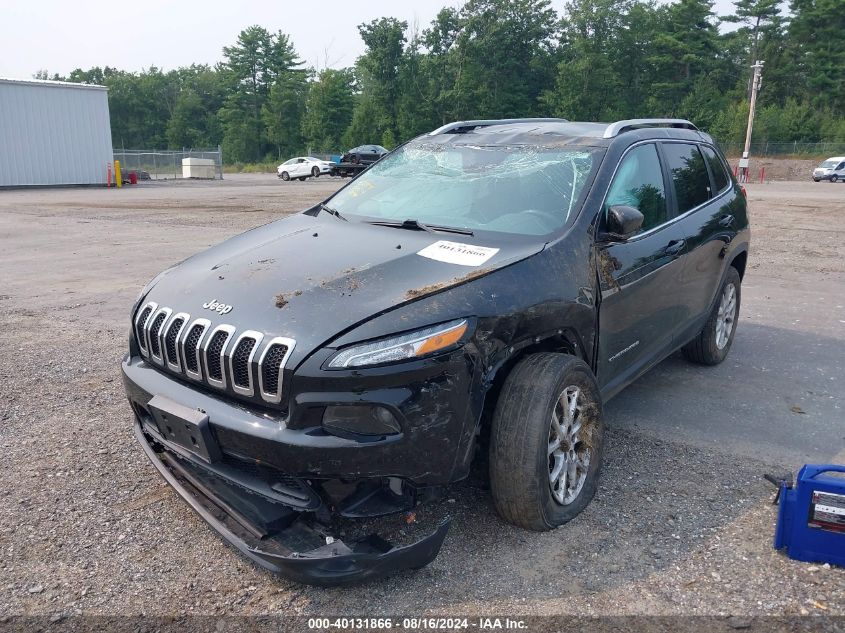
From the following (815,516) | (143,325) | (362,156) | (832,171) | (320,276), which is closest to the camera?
(815,516)

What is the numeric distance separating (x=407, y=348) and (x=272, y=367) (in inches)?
19.8

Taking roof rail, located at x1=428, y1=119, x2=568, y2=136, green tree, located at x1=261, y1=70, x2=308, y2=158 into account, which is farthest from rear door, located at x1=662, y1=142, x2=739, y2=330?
green tree, located at x1=261, y1=70, x2=308, y2=158

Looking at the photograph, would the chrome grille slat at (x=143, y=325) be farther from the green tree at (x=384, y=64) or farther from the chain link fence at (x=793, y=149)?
the green tree at (x=384, y=64)

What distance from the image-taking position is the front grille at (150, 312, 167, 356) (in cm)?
314

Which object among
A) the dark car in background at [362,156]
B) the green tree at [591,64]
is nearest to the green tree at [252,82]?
the green tree at [591,64]

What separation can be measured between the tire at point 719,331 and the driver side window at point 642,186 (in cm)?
129

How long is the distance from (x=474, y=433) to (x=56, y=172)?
3447cm

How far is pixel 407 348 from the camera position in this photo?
264 centimetres

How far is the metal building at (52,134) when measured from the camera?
30.5m

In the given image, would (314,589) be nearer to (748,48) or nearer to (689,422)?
(689,422)

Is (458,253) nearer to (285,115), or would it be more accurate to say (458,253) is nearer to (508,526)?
(508,526)

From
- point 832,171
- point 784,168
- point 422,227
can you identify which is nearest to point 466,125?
point 422,227

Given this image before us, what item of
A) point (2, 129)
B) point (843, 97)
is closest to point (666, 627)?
point (2, 129)

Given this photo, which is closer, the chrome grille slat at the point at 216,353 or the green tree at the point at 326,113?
the chrome grille slat at the point at 216,353
